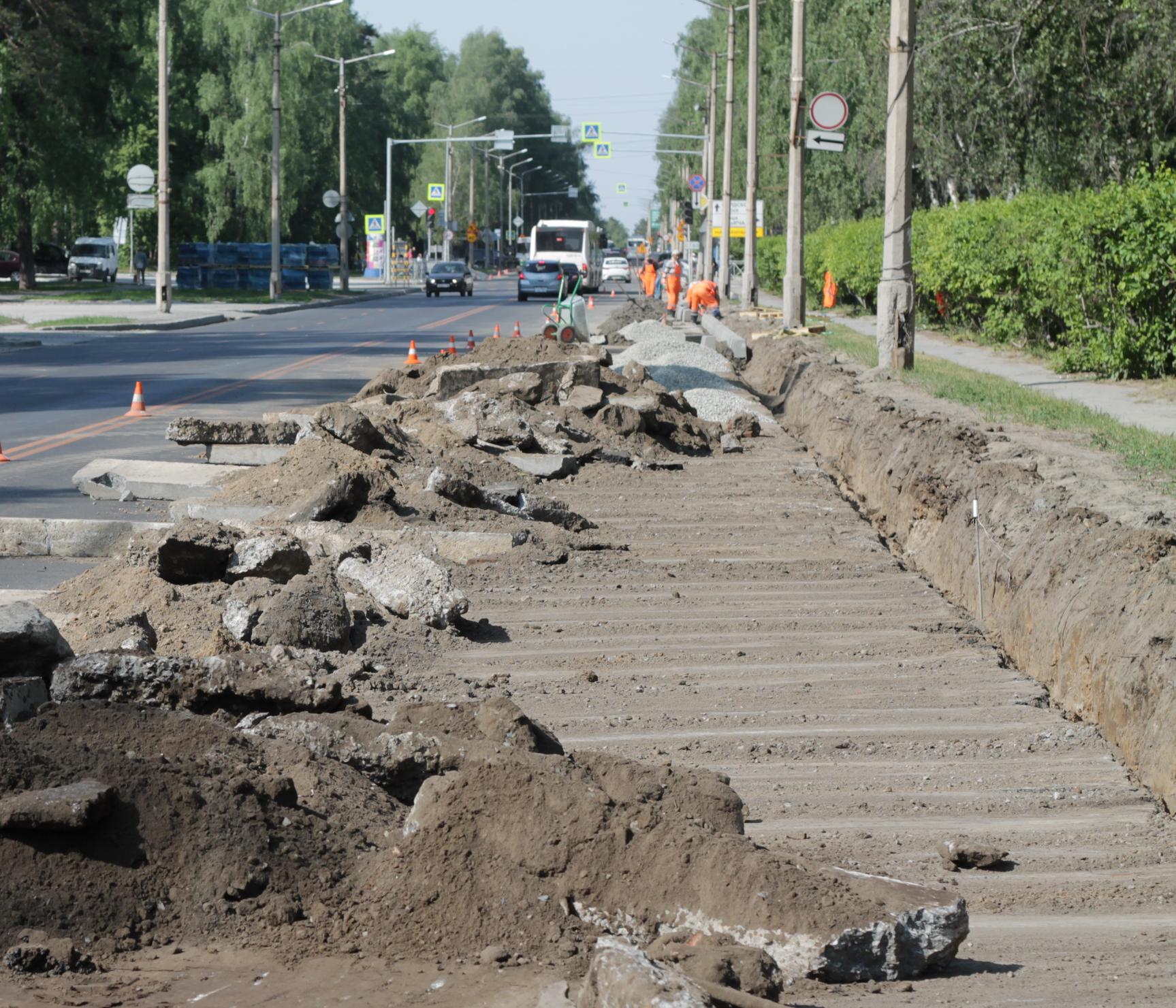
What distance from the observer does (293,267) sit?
63.8m

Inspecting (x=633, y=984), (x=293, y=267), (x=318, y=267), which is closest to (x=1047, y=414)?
(x=633, y=984)

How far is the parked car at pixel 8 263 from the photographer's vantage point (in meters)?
65.7

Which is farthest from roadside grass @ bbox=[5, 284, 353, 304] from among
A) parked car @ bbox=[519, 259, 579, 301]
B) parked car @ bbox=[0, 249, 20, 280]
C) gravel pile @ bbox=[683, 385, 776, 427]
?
gravel pile @ bbox=[683, 385, 776, 427]

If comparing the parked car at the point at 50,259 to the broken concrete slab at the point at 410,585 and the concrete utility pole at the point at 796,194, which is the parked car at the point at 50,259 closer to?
the concrete utility pole at the point at 796,194

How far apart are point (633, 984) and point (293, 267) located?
62428 millimetres

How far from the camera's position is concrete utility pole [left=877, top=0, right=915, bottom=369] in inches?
786

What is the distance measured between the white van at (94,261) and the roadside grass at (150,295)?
4.01m

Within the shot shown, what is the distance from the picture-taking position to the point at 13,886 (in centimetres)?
433

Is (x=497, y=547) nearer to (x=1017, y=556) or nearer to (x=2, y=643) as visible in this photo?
(x=1017, y=556)

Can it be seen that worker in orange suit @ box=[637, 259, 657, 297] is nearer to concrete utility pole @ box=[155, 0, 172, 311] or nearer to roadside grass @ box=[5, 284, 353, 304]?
roadside grass @ box=[5, 284, 353, 304]

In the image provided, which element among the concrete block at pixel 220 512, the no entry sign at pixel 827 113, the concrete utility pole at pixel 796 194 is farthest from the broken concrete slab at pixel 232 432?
the concrete utility pole at pixel 796 194

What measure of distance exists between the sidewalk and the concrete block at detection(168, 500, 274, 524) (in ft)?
26.2

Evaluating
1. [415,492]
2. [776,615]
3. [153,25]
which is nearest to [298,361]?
[415,492]

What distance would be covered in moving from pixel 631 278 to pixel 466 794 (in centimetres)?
9495
